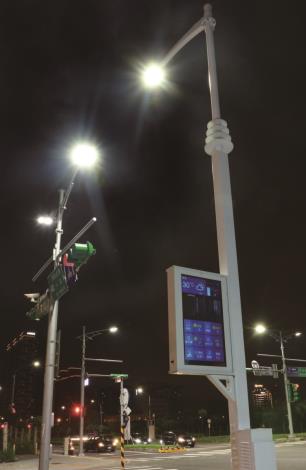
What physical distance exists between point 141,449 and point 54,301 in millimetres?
31494

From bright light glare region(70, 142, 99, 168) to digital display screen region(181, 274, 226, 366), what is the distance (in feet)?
25.5

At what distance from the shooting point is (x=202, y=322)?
663 cm

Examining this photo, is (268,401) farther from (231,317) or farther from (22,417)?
(231,317)

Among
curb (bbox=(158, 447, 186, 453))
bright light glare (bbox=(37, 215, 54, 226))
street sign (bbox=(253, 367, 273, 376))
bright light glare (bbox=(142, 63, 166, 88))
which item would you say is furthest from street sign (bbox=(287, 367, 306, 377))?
bright light glare (bbox=(142, 63, 166, 88))

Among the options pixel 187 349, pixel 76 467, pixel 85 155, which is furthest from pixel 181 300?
pixel 76 467

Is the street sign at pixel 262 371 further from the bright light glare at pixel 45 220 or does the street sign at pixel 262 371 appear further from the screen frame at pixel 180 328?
the screen frame at pixel 180 328

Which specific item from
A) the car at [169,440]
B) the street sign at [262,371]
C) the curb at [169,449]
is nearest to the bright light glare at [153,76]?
the street sign at [262,371]

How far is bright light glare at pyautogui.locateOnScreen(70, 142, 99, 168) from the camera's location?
13.6m

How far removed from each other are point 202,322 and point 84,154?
8239mm

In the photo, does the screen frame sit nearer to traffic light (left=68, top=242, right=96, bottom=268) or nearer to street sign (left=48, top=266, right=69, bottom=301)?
traffic light (left=68, top=242, right=96, bottom=268)

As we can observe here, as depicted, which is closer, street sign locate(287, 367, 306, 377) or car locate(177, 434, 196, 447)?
street sign locate(287, 367, 306, 377)

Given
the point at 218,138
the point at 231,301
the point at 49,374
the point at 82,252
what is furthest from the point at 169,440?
the point at 218,138

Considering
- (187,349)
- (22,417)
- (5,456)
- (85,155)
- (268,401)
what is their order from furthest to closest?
1. (268,401)
2. (22,417)
3. (5,456)
4. (85,155)
5. (187,349)

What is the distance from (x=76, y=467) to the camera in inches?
982
